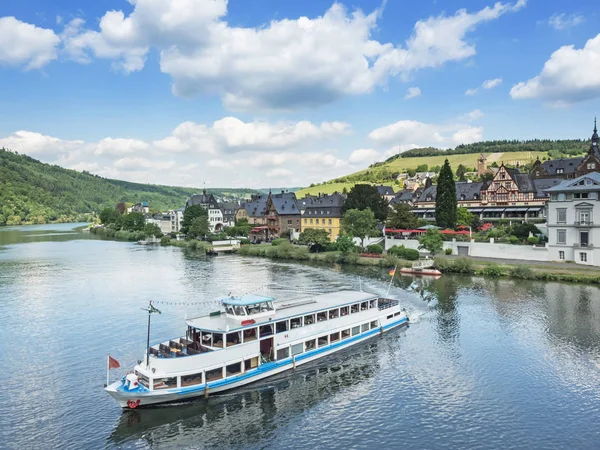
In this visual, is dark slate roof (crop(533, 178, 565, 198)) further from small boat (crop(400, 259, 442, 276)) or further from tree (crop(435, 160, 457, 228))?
small boat (crop(400, 259, 442, 276))

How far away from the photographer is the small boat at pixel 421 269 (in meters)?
67.0

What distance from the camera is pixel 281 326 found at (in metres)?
32.9

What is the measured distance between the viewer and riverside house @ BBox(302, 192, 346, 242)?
107 metres

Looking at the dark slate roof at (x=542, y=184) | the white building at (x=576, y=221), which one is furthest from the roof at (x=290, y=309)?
the dark slate roof at (x=542, y=184)

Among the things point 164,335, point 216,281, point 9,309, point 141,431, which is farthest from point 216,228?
point 141,431

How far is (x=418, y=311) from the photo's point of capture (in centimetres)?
4684

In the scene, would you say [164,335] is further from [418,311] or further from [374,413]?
[418,311]

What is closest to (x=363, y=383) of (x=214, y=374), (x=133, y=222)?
(x=214, y=374)

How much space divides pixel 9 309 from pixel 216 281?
24451mm

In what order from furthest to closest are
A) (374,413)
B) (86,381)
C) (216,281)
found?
A: 1. (216,281)
2. (86,381)
3. (374,413)

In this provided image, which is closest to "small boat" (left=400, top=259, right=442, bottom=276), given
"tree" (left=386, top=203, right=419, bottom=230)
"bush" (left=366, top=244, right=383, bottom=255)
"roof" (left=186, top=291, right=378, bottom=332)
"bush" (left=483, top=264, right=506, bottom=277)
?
"bush" (left=483, top=264, right=506, bottom=277)

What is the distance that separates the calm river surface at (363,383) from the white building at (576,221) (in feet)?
37.3

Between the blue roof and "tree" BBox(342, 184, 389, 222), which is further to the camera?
"tree" BBox(342, 184, 389, 222)

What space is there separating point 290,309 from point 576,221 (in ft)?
157
